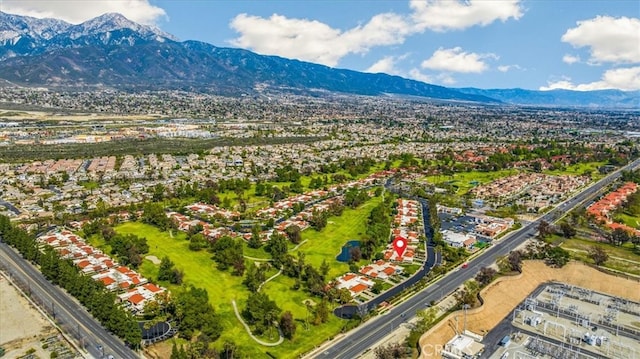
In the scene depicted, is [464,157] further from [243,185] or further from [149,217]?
[149,217]

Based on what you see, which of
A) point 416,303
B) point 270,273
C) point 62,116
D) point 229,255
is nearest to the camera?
point 416,303

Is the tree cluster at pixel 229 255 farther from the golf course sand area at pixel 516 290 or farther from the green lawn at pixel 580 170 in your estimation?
the green lawn at pixel 580 170

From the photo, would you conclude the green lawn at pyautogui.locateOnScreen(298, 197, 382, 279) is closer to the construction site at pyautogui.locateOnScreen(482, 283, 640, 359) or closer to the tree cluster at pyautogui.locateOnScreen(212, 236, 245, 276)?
the tree cluster at pyautogui.locateOnScreen(212, 236, 245, 276)

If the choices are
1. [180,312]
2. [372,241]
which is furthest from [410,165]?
[180,312]

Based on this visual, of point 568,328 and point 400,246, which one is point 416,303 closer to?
point 400,246

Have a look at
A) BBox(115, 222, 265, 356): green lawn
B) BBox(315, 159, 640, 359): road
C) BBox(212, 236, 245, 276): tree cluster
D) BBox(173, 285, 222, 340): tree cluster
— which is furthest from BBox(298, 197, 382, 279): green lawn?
BBox(173, 285, 222, 340): tree cluster

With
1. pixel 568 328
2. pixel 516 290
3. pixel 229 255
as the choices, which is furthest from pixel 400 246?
pixel 568 328
